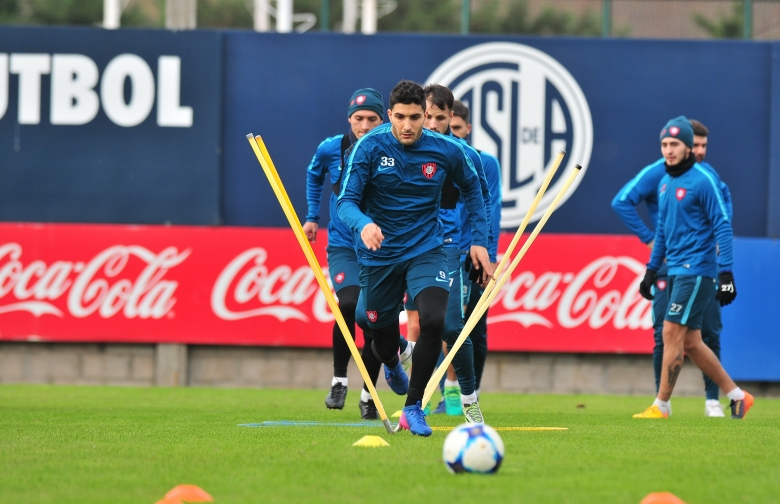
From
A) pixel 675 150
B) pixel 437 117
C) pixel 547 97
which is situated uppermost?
pixel 547 97

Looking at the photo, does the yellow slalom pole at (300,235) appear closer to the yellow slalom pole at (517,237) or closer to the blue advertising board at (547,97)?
the yellow slalom pole at (517,237)

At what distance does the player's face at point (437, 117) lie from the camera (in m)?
8.29

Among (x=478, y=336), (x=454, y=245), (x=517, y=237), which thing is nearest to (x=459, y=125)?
(x=454, y=245)

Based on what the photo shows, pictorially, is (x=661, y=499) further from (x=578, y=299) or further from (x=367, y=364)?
(x=578, y=299)

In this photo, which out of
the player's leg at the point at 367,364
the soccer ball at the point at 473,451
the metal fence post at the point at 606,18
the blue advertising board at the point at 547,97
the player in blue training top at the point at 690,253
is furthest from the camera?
the metal fence post at the point at 606,18

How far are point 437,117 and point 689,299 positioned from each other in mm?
2432

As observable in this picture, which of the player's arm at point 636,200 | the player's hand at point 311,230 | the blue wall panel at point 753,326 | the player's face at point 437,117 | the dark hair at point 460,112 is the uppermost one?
the dark hair at point 460,112

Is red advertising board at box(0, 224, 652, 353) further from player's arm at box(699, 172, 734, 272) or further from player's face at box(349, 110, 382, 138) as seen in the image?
player's face at box(349, 110, 382, 138)

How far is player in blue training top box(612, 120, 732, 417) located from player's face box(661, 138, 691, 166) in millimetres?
789

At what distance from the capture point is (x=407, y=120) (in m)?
6.84

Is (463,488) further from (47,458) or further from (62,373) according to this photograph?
(62,373)

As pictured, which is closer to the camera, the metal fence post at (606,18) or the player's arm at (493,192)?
the player's arm at (493,192)

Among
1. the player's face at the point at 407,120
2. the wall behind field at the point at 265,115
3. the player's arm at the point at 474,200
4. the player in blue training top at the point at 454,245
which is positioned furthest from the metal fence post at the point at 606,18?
the player's face at the point at 407,120

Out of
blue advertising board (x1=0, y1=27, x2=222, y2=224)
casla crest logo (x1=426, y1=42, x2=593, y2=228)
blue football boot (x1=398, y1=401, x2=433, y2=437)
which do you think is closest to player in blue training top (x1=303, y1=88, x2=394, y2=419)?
blue football boot (x1=398, y1=401, x2=433, y2=437)
